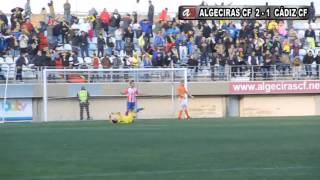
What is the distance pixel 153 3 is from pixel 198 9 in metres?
6.92

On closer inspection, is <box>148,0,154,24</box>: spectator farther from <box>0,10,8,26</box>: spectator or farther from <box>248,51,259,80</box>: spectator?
<box>0,10,8,26</box>: spectator

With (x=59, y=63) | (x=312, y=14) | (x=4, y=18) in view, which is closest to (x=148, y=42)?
(x=59, y=63)

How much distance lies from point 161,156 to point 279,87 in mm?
21808

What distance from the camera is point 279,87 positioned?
3216 centimetres

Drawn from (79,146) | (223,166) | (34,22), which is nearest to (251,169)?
(223,166)

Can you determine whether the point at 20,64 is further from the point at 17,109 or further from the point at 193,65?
the point at 193,65

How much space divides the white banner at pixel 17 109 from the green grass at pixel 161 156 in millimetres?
12900

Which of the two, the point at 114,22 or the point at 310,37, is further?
the point at 310,37

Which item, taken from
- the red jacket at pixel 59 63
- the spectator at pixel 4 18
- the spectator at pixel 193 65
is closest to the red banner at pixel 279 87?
the spectator at pixel 193 65

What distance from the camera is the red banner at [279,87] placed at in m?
31.8

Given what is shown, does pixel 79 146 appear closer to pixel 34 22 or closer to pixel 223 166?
pixel 223 166

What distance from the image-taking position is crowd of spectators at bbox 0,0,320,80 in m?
30.9

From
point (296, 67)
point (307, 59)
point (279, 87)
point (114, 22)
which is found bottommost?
point (279, 87)

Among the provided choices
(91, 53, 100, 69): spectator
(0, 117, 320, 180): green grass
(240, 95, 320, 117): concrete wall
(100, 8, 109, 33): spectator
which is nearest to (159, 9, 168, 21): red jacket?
(100, 8, 109, 33): spectator
